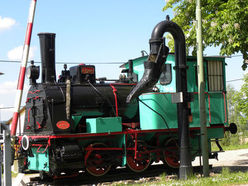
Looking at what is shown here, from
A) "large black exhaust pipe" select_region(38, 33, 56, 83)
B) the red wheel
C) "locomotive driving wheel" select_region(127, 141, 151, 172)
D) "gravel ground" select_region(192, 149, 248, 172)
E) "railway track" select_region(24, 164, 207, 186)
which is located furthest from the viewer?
"gravel ground" select_region(192, 149, 248, 172)

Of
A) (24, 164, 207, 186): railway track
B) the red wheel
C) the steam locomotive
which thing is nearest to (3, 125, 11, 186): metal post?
the steam locomotive

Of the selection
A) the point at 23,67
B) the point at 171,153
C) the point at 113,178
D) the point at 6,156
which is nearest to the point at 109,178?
the point at 113,178

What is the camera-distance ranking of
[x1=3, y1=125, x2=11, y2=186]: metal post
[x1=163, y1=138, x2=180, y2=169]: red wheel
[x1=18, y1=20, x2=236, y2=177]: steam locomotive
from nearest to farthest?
[x1=3, y1=125, x2=11, y2=186]: metal post < [x1=18, y1=20, x2=236, y2=177]: steam locomotive < [x1=163, y1=138, x2=180, y2=169]: red wheel

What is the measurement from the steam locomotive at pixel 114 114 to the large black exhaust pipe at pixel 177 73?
2 centimetres

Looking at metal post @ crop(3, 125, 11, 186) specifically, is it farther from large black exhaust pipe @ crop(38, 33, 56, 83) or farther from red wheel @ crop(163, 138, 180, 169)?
red wheel @ crop(163, 138, 180, 169)

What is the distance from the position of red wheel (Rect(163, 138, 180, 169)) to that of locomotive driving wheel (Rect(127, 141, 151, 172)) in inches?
24.1

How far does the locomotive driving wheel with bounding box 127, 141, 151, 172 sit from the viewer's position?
10.8 metres

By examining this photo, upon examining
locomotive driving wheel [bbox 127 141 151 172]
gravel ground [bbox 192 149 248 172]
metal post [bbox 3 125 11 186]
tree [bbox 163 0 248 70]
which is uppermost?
tree [bbox 163 0 248 70]

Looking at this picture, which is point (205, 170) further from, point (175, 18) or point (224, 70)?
point (175, 18)

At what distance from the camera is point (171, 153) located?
11.5 m

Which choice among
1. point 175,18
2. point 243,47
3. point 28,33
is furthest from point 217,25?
point 28,33

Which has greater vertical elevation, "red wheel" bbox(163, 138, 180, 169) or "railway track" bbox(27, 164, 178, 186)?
"red wheel" bbox(163, 138, 180, 169)

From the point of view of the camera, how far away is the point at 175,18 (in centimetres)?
1397

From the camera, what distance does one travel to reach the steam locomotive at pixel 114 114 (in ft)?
31.7
